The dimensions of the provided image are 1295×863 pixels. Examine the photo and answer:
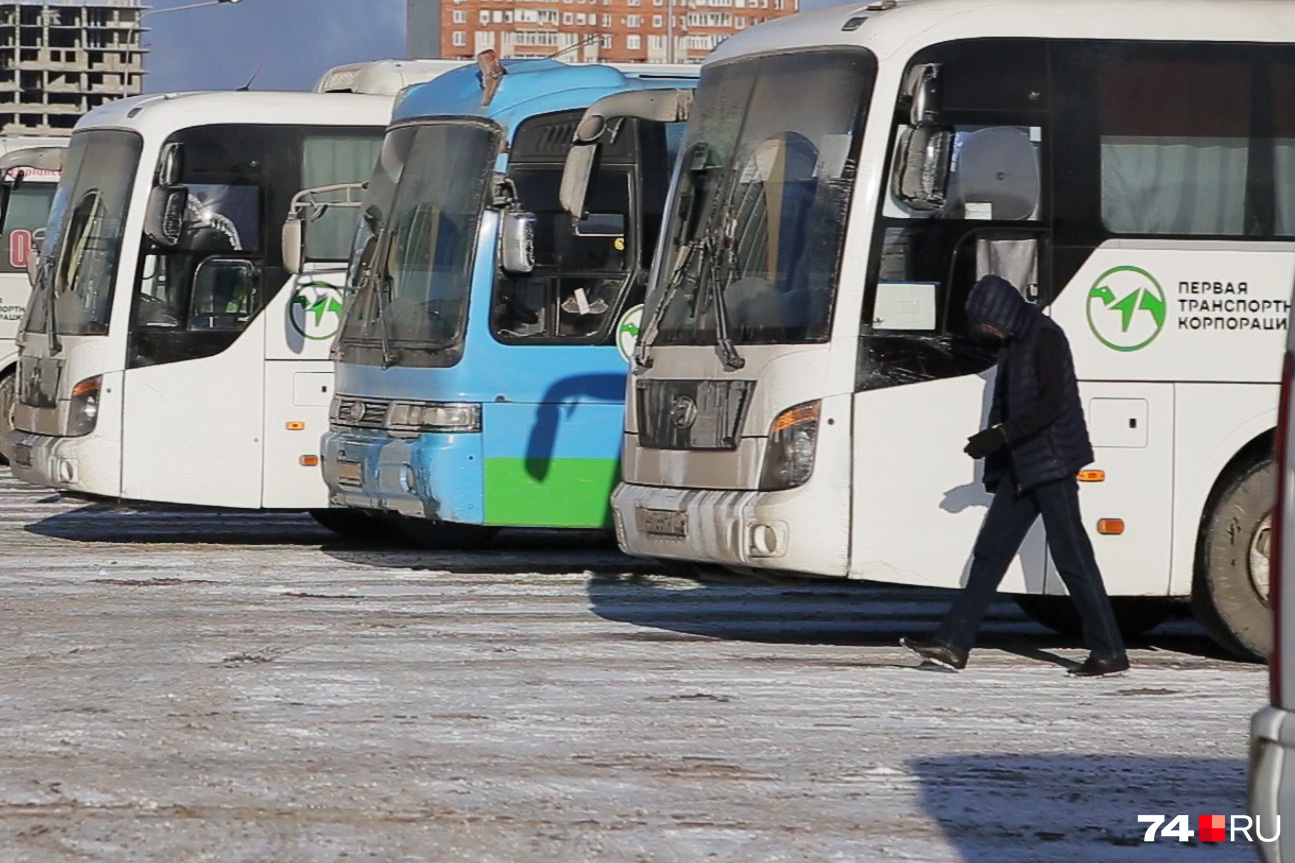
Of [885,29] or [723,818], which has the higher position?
[885,29]

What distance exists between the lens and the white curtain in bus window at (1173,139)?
35.7ft

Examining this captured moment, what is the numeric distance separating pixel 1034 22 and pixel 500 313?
4521 mm

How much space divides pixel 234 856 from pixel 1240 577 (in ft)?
18.7

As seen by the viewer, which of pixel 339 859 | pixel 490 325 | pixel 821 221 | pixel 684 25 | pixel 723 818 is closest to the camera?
pixel 339 859

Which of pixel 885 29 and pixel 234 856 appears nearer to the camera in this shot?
pixel 234 856

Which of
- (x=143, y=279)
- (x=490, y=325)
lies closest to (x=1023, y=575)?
(x=490, y=325)

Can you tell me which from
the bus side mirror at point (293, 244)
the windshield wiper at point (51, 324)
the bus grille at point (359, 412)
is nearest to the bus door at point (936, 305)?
the bus grille at point (359, 412)

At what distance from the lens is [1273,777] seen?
4734 millimetres

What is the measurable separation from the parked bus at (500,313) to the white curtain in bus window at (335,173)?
4.72ft

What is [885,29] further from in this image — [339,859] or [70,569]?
[70,569]

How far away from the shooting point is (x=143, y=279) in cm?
1638

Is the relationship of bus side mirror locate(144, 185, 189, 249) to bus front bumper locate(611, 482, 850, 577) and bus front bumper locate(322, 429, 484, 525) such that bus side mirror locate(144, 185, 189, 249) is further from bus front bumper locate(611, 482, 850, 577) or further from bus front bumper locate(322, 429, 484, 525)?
bus front bumper locate(611, 482, 850, 577)

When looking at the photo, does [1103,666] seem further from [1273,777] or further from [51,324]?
[51,324]

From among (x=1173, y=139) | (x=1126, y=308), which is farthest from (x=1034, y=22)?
(x=1126, y=308)
